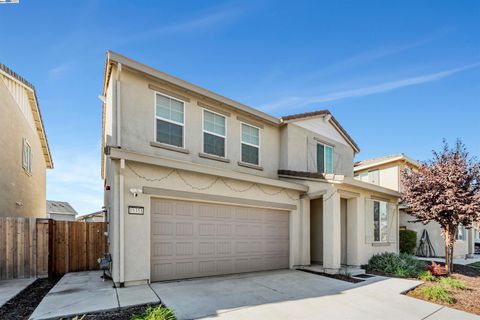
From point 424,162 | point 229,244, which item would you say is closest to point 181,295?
point 229,244

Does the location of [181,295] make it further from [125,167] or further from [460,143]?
[460,143]

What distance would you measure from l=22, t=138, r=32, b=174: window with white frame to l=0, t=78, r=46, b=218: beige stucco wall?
26 centimetres

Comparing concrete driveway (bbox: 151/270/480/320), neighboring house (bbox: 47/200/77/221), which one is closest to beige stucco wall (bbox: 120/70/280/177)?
concrete driveway (bbox: 151/270/480/320)

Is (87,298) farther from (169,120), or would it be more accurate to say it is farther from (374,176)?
(374,176)

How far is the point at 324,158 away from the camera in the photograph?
14203mm

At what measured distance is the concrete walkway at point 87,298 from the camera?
17.9ft

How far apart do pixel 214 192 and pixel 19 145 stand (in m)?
10.4

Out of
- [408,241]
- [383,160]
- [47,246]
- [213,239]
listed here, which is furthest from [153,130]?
[383,160]

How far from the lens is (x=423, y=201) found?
1143 cm

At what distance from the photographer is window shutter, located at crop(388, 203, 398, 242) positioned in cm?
1304

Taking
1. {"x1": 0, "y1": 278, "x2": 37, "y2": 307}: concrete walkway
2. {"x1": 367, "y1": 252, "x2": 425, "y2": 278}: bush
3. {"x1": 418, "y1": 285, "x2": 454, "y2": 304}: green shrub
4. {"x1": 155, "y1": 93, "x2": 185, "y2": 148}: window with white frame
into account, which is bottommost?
{"x1": 367, "y1": 252, "x2": 425, "y2": 278}: bush

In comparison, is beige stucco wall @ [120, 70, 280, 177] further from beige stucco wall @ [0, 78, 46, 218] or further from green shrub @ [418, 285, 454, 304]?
beige stucco wall @ [0, 78, 46, 218]

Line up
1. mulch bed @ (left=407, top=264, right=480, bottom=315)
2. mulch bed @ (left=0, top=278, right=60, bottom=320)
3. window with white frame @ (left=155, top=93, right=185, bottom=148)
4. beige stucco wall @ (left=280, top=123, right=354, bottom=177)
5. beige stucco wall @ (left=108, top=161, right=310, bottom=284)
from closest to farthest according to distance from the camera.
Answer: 1. mulch bed @ (left=0, top=278, right=60, bottom=320)
2. mulch bed @ (left=407, top=264, right=480, bottom=315)
3. beige stucco wall @ (left=108, top=161, right=310, bottom=284)
4. window with white frame @ (left=155, top=93, right=185, bottom=148)
5. beige stucco wall @ (left=280, top=123, right=354, bottom=177)

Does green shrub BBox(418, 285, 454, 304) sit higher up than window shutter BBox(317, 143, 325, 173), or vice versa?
window shutter BBox(317, 143, 325, 173)
